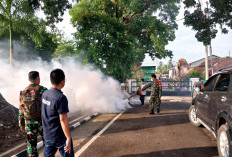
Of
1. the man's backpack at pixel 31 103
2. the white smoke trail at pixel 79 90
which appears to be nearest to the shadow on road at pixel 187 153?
the man's backpack at pixel 31 103

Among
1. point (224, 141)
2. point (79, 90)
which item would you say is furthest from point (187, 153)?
point (79, 90)

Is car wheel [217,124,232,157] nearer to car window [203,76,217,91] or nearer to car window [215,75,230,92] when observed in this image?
car window [215,75,230,92]

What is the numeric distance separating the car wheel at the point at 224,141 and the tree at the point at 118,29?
40.2 feet

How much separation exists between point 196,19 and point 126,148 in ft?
42.1

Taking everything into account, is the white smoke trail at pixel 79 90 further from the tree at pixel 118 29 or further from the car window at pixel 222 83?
the car window at pixel 222 83

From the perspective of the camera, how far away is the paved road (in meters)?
4.14

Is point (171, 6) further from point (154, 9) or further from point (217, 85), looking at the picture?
point (217, 85)

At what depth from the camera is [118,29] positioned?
15781 mm

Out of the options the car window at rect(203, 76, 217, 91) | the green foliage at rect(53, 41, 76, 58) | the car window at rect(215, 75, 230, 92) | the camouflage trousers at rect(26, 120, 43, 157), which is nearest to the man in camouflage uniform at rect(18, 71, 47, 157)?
the camouflage trousers at rect(26, 120, 43, 157)

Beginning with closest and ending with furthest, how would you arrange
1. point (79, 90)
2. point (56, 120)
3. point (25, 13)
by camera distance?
point (56, 120)
point (79, 90)
point (25, 13)

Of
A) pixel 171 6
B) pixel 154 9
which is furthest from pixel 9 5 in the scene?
pixel 171 6

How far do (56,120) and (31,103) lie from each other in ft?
3.85

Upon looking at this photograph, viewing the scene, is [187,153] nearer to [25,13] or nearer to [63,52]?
[25,13]

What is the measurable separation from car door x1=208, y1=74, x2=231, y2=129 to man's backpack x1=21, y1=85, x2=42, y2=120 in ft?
11.4
